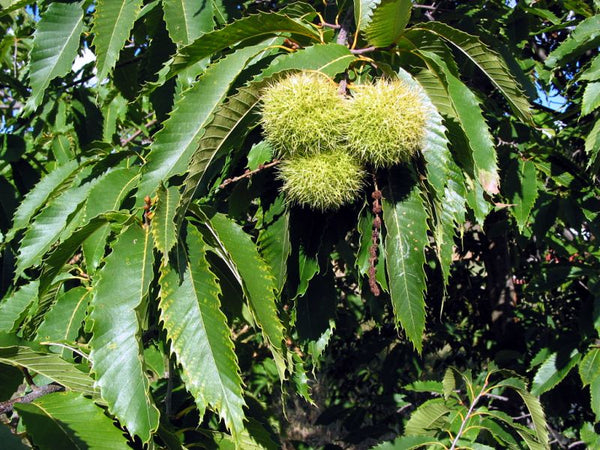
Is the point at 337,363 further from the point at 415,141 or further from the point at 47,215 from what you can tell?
the point at 415,141

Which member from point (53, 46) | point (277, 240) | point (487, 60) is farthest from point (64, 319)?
point (487, 60)

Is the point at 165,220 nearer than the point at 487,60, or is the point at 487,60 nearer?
the point at 165,220

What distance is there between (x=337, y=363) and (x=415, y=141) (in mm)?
2669

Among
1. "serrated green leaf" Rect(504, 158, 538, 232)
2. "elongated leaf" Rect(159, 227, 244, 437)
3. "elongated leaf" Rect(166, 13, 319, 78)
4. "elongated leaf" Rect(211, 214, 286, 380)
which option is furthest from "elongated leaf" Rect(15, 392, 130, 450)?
"serrated green leaf" Rect(504, 158, 538, 232)

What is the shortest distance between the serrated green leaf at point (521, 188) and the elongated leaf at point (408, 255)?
0.90 m

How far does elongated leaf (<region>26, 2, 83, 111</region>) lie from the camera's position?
1.50 m

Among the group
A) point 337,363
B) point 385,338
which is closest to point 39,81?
point 385,338

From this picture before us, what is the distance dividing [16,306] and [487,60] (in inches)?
55.4

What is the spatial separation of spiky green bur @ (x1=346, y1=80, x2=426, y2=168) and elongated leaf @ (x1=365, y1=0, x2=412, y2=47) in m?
0.11

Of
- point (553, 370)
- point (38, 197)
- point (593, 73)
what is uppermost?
point (593, 73)

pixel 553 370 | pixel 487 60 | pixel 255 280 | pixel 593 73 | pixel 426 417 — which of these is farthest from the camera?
pixel 553 370

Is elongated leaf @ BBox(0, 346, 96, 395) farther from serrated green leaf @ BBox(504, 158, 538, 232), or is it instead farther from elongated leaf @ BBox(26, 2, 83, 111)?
serrated green leaf @ BBox(504, 158, 538, 232)

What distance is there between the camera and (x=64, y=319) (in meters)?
1.46

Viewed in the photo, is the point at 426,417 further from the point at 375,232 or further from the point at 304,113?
the point at 304,113
